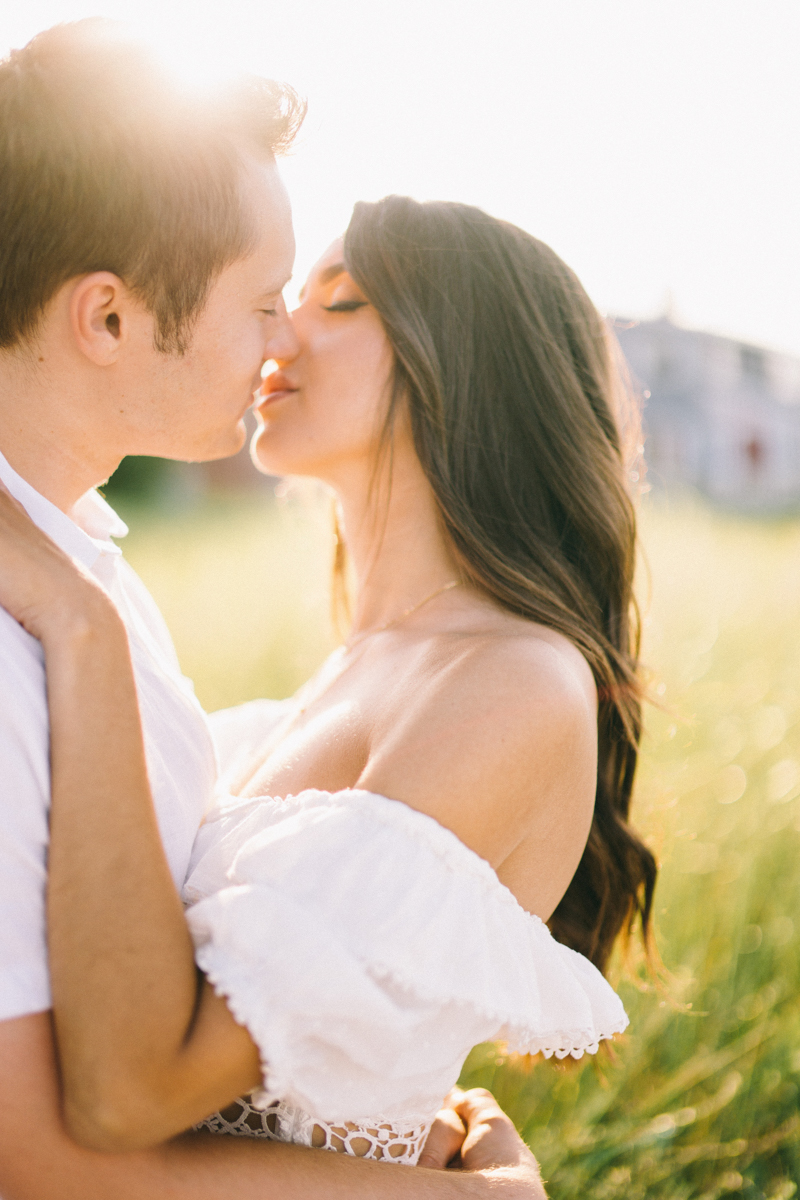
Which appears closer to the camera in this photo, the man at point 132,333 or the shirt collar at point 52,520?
the man at point 132,333

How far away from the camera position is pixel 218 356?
1866 millimetres

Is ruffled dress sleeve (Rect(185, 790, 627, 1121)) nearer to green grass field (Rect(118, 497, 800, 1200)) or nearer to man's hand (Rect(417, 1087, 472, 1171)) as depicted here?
man's hand (Rect(417, 1087, 472, 1171))

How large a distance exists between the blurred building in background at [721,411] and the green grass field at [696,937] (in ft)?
87.1

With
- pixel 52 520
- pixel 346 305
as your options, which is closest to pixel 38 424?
pixel 52 520

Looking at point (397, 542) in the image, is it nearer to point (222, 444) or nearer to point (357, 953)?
point (222, 444)

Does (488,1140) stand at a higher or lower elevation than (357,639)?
lower

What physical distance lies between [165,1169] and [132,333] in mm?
1348

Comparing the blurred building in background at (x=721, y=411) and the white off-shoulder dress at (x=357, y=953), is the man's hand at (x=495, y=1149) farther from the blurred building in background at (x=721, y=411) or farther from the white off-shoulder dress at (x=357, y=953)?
the blurred building in background at (x=721, y=411)

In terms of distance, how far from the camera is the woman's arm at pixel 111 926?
1.30 m

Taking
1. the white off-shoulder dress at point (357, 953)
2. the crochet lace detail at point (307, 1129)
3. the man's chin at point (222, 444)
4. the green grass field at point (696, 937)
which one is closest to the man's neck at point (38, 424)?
the man's chin at point (222, 444)

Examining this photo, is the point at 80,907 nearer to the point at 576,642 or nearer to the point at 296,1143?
the point at 296,1143

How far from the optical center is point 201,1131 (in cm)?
158

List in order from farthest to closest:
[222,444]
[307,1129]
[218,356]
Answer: [222,444], [218,356], [307,1129]

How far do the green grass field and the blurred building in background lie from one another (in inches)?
1045
